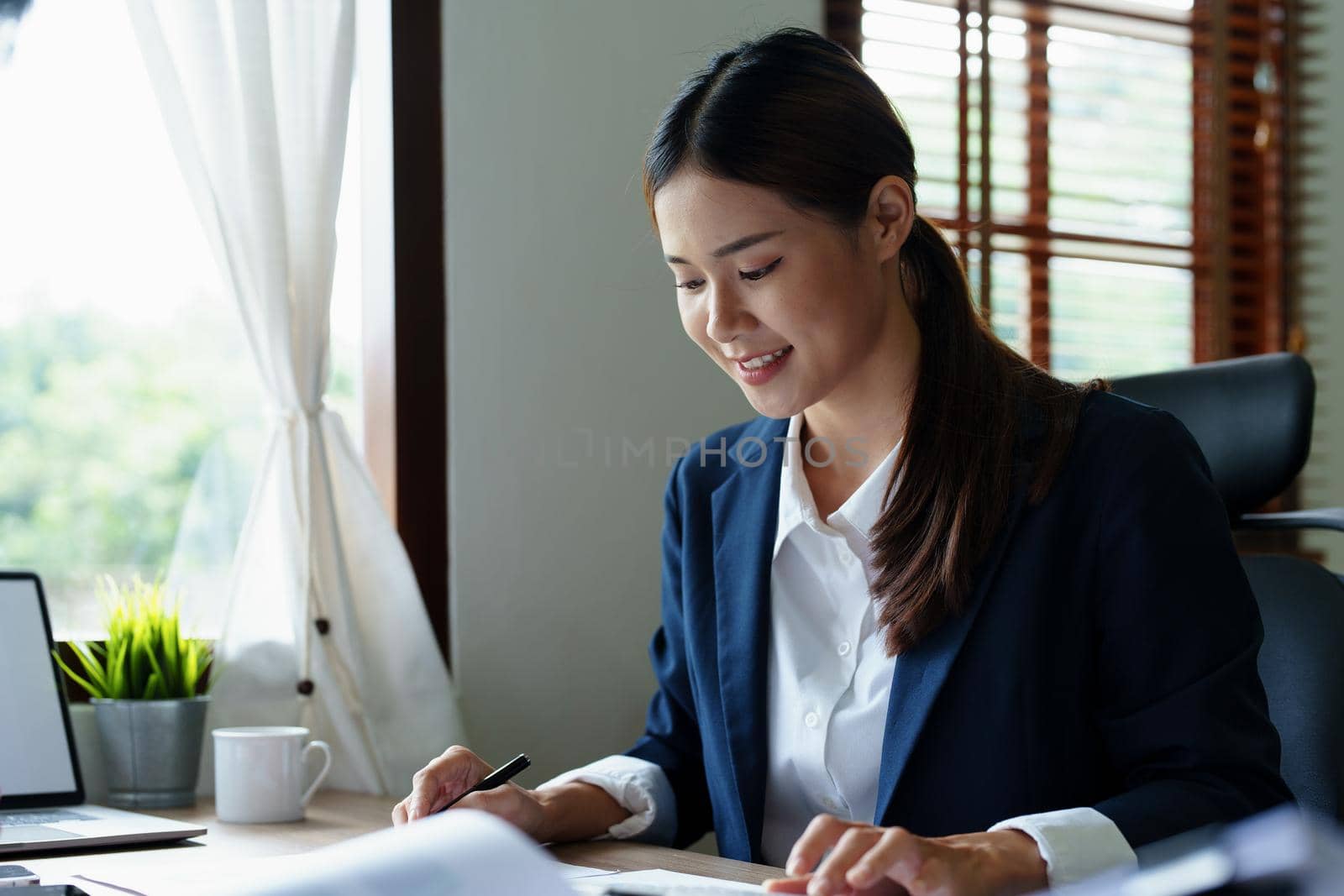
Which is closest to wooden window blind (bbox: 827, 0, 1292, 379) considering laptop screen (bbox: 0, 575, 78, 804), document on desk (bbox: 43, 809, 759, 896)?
laptop screen (bbox: 0, 575, 78, 804)

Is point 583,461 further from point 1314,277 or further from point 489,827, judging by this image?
point 1314,277

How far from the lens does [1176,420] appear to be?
4.17ft

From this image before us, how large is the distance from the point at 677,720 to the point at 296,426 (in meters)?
0.68

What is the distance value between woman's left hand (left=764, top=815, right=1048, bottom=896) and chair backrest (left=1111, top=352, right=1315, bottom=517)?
2.20 ft

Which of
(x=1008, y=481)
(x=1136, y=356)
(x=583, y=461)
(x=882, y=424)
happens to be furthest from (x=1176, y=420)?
(x=1136, y=356)

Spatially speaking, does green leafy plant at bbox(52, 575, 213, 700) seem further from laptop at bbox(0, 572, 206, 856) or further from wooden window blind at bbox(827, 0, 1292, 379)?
wooden window blind at bbox(827, 0, 1292, 379)

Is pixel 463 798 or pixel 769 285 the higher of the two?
pixel 769 285

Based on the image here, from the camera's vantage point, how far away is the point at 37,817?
4.89 ft

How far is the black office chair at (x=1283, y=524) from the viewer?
1342mm

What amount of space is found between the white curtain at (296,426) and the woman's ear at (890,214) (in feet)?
2.69

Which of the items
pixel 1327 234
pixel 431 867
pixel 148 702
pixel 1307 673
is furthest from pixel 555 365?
pixel 1327 234

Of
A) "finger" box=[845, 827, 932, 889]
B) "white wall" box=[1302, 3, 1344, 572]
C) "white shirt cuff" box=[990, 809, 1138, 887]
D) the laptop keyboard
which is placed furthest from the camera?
"white wall" box=[1302, 3, 1344, 572]

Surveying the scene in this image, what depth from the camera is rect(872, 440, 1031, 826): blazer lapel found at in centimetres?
123

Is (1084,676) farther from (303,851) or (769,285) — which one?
(303,851)
